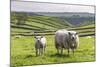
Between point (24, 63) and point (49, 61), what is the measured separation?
274 mm

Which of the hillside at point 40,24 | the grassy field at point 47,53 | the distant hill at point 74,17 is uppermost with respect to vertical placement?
the distant hill at point 74,17

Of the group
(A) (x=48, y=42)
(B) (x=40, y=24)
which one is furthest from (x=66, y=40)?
(B) (x=40, y=24)

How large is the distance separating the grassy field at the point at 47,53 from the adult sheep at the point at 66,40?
5 cm

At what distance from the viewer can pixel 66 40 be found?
2395 mm

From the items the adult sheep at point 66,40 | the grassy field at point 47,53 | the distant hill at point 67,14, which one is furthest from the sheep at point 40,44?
the distant hill at point 67,14

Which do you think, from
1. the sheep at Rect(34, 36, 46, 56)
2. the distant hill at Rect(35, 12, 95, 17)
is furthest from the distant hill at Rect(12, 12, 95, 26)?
the sheep at Rect(34, 36, 46, 56)

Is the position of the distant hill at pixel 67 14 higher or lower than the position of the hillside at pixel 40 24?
higher

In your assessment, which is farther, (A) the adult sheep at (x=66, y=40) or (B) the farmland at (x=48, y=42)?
(A) the adult sheep at (x=66, y=40)

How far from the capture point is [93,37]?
253 centimetres

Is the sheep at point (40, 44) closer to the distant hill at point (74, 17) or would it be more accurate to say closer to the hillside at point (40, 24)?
the hillside at point (40, 24)

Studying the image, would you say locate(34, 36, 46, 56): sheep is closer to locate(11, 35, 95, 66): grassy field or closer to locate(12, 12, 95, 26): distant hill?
locate(11, 35, 95, 66): grassy field

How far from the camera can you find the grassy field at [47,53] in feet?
7.16

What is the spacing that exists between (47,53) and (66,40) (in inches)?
10.3
